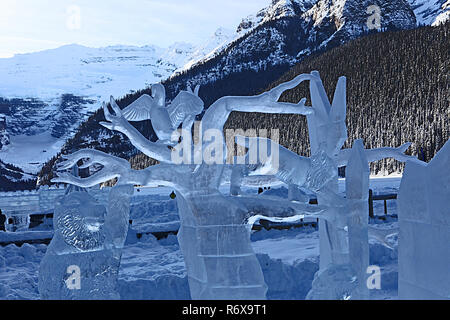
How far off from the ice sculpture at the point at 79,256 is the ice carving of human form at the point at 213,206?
518mm

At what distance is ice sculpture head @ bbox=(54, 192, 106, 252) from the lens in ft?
14.1

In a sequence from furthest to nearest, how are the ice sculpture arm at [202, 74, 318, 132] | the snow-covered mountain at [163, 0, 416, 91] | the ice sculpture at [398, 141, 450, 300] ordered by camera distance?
the snow-covered mountain at [163, 0, 416, 91], the ice sculpture arm at [202, 74, 318, 132], the ice sculpture at [398, 141, 450, 300]

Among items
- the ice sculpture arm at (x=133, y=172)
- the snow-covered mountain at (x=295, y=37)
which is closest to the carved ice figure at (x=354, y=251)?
the ice sculpture arm at (x=133, y=172)

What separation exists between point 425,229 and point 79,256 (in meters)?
2.98

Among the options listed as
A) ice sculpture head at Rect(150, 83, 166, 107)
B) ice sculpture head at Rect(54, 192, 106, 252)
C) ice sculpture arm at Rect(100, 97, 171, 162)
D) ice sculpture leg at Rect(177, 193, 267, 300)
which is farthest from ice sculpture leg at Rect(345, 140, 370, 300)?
ice sculpture head at Rect(54, 192, 106, 252)

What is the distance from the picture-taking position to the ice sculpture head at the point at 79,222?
429 cm

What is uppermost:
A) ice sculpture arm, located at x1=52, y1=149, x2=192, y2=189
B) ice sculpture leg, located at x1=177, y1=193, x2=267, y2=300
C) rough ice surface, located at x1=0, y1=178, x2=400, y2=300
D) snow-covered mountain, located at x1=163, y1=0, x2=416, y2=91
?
snow-covered mountain, located at x1=163, y1=0, x2=416, y2=91

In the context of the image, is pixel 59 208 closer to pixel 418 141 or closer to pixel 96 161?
pixel 96 161

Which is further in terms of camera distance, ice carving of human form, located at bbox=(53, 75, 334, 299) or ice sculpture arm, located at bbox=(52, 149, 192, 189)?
ice sculpture arm, located at bbox=(52, 149, 192, 189)

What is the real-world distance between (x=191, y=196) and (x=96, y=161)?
917 mm

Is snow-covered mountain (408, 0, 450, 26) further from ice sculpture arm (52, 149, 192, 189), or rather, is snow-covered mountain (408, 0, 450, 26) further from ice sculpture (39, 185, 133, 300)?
ice sculpture (39, 185, 133, 300)

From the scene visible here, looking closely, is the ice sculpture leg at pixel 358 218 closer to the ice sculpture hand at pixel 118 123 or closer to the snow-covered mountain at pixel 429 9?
the ice sculpture hand at pixel 118 123

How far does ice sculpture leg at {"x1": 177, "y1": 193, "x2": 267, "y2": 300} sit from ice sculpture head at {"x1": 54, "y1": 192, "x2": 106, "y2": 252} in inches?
33.7

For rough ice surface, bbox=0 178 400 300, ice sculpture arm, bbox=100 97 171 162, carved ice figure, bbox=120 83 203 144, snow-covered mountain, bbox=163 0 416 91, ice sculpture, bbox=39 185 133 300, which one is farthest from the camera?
snow-covered mountain, bbox=163 0 416 91
